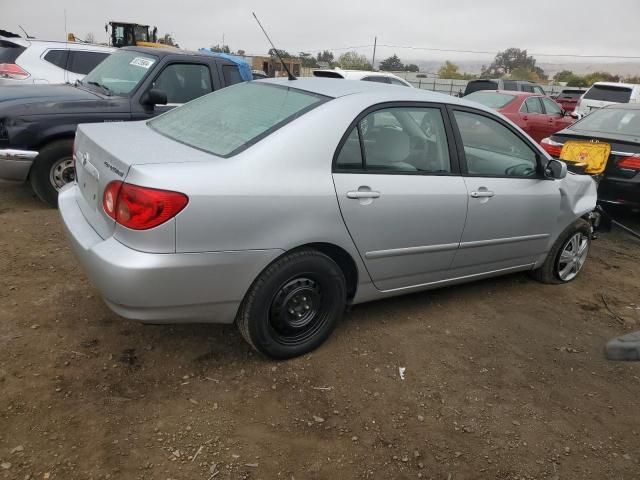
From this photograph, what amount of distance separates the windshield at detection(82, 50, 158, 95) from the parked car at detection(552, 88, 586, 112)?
1665cm

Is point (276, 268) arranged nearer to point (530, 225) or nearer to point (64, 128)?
point (530, 225)

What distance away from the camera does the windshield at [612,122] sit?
20.9 feet

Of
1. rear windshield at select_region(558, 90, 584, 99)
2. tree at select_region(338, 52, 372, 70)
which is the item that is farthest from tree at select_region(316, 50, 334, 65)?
rear windshield at select_region(558, 90, 584, 99)

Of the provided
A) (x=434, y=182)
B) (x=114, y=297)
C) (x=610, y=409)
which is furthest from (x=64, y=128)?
(x=610, y=409)

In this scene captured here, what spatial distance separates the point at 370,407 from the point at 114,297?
4.65 feet

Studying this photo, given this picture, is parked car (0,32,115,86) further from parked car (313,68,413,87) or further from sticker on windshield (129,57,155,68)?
parked car (313,68,413,87)

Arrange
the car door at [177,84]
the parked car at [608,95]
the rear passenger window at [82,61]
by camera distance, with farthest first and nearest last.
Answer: the parked car at [608,95] < the rear passenger window at [82,61] < the car door at [177,84]

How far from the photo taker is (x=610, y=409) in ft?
9.70

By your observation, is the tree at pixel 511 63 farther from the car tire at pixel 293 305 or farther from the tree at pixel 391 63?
the car tire at pixel 293 305

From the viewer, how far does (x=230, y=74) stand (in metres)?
6.45

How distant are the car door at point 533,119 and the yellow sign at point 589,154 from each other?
484cm

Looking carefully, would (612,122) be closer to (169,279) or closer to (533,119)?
(533,119)

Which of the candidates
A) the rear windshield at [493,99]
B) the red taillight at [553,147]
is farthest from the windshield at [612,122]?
the rear windshield at [493,99]

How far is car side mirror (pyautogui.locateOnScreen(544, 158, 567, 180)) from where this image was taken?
12.9 ft
